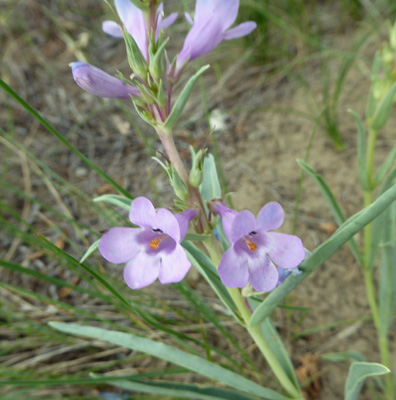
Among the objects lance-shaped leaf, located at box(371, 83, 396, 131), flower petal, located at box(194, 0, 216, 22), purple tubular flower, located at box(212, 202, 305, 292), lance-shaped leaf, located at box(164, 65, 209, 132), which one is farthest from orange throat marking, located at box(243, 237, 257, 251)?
lance-shaped leaf, located at box(371, 83, 396, 131)

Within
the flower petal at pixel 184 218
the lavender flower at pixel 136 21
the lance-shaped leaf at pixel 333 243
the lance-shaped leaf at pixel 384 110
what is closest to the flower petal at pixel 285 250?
the lance-shaped leaf at pixel 333 243

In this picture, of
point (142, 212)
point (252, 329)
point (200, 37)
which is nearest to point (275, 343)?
point (252, 329)

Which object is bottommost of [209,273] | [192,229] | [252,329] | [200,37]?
[252,329]

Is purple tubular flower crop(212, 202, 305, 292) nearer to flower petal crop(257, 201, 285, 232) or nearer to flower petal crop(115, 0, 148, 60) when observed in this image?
flower petal crop(257, 201, 285, 232)

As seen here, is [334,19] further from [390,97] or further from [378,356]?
[378,356]

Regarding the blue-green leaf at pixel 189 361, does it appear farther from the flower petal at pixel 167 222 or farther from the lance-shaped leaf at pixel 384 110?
the lance-shaped leaf at pixel 384 110

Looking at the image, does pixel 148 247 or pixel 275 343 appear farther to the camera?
pixel 275 343

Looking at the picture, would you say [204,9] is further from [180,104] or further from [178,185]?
[178,185]

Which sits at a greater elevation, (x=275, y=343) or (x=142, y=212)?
(x=142, y=212)
